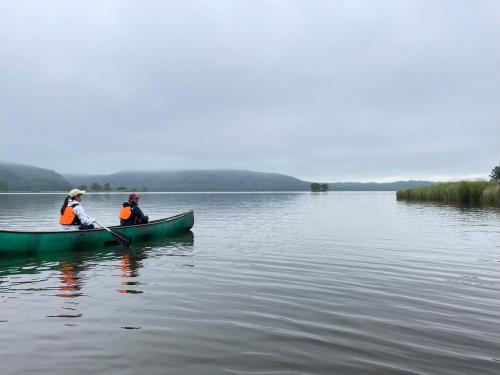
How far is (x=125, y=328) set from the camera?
710cm

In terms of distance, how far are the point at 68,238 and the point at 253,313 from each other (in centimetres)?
1112

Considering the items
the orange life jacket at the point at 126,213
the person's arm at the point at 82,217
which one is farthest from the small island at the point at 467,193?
the person's arm at the point at 82,217

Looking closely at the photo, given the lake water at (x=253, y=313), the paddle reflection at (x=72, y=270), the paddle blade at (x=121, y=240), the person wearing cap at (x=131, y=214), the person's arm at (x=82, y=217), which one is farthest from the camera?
the person wearing cap at (x=131, y=214)

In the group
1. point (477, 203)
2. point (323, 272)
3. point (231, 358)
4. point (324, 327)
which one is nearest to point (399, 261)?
point (323, 272)

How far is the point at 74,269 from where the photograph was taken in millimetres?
12969

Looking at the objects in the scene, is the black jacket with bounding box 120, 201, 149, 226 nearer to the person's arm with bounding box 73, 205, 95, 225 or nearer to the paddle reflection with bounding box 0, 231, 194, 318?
the paddle reflection with bounding box 0, 231, 194, 318

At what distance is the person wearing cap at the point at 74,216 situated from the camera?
17172 mm

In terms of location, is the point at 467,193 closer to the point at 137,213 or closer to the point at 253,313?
the point at 137,213

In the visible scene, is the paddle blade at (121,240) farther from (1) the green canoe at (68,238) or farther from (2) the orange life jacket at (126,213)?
(2) the orange life jacket at (126,213)

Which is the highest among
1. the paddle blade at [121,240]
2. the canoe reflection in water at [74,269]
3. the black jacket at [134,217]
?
the black jacket at [134,217]

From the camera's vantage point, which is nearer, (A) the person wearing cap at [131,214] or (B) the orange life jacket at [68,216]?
(B) the orange life jacket at [68,216]

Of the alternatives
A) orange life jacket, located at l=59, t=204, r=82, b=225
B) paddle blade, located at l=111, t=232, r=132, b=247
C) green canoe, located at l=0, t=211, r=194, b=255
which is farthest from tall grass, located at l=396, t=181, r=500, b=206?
orange life jacket, located at l=59, t=204, r=82, b=225

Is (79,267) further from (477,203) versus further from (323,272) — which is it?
(477,203)

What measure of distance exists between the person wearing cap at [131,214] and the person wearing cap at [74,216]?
2.38 metres
